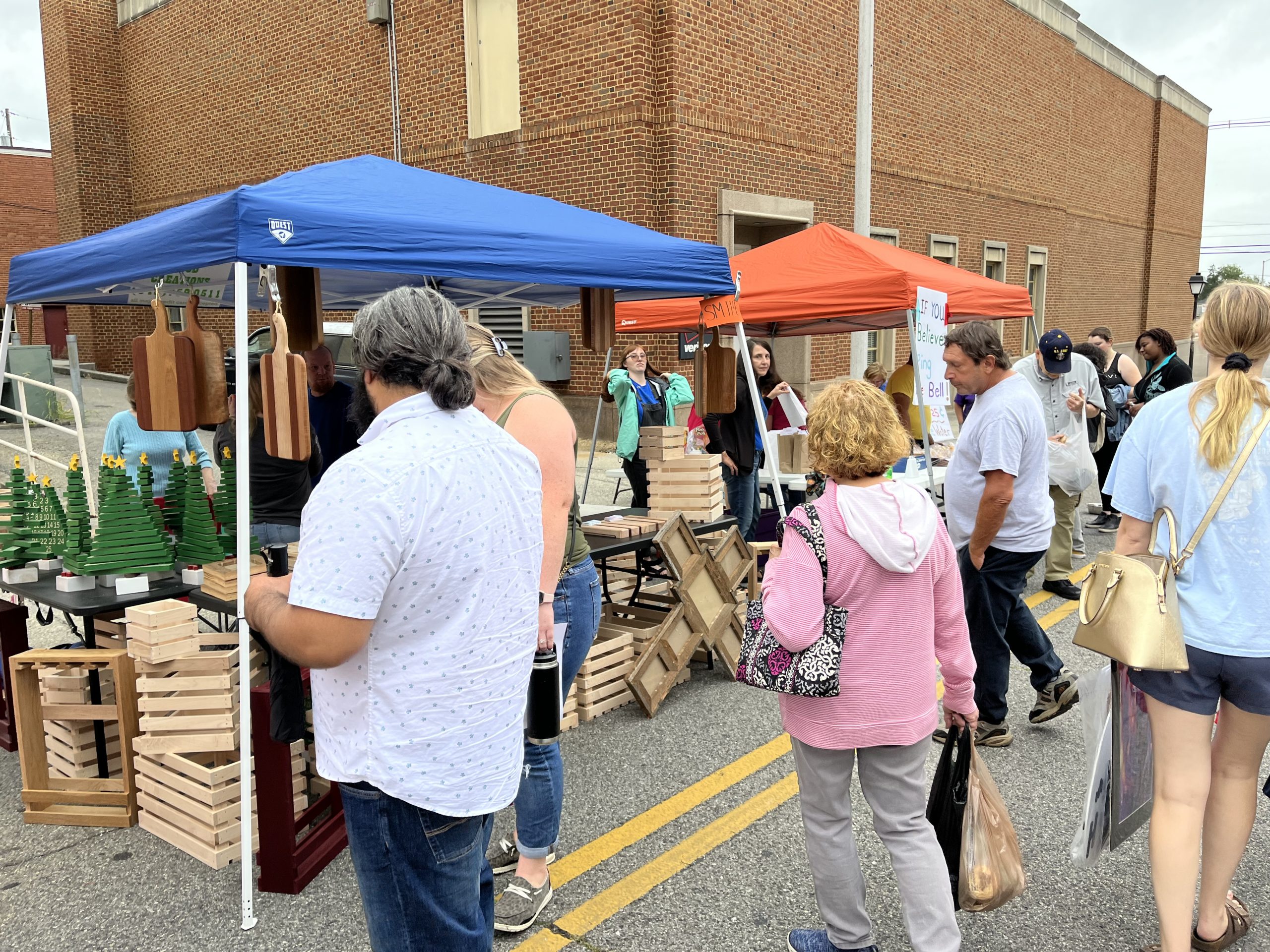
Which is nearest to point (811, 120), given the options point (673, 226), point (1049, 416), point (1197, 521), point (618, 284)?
point (673, 226)

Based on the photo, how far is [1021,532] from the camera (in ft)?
13.0

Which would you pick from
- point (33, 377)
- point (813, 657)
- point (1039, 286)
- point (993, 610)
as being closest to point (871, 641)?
point (813, 657)

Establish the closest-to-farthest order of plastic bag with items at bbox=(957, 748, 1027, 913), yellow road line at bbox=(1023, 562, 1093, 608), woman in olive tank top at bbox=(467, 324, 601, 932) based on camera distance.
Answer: plastic bag with items at bbox=(957, 748, 1027, 913) → woman in olive tank top at bbox=(467, 324, 601, 932) → yellow road line at bbox=(1023, 562, 1093, 608)

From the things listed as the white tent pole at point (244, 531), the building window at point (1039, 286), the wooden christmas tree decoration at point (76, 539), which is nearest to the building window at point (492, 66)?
the wooden christmas tree decoration at point (76, 539)

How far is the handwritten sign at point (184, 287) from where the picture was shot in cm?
525

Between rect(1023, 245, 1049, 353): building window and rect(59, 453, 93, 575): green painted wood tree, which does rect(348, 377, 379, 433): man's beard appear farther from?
rect(1023, 245, 1049, 353): building window

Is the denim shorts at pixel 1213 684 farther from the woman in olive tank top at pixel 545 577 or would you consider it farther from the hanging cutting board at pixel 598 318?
the hanging cutting board at pixel 598 318

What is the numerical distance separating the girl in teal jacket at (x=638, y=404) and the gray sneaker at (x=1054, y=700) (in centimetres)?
419

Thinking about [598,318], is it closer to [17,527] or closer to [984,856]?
[17,527]

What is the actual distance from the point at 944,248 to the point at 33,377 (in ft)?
55.2

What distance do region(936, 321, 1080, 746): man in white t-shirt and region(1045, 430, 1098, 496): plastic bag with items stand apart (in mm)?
3156

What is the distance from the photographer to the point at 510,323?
595 inches

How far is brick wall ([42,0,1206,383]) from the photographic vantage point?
12562 mm

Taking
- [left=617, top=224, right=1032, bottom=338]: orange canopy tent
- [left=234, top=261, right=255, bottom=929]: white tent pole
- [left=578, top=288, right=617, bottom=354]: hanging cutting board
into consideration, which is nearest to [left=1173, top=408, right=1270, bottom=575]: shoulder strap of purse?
[left=234, top=261, right=255, bottom=929]: white tent pole
